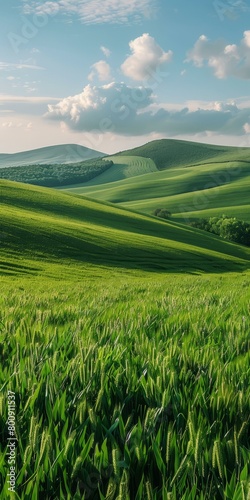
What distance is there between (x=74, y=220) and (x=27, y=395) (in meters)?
77.3

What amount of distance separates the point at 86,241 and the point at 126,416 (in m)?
59.8

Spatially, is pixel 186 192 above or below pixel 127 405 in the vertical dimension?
above

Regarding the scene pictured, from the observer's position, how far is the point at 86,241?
6212 centimetres

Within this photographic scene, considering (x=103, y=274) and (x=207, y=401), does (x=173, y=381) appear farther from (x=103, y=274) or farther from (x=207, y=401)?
(x=103, y=274)

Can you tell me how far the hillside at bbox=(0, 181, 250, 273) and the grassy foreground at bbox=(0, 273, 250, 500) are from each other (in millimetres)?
39262

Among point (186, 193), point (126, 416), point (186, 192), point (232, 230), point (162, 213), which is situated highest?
point (186, 192)

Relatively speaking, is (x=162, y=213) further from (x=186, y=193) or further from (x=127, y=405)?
(x=127, y=405)

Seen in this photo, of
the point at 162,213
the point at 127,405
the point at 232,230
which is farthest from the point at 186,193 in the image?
the point at 127,405

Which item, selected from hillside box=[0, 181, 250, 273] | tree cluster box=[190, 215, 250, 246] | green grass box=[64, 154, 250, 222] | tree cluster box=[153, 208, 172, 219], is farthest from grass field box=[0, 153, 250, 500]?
green grass box=[64, 154, 250, 222]

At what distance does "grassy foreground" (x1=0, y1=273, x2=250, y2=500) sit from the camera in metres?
1.81

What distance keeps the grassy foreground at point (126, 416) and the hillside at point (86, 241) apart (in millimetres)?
39262

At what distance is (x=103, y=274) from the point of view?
163ft

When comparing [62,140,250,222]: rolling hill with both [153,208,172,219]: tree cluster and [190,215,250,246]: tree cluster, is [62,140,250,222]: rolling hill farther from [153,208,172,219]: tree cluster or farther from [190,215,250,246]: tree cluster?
[190,215,250,246]: tree cluster

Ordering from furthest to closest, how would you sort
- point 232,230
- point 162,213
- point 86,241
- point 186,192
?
→ point 186,192 < point 162,213 < point 232,230 < point 86,241
